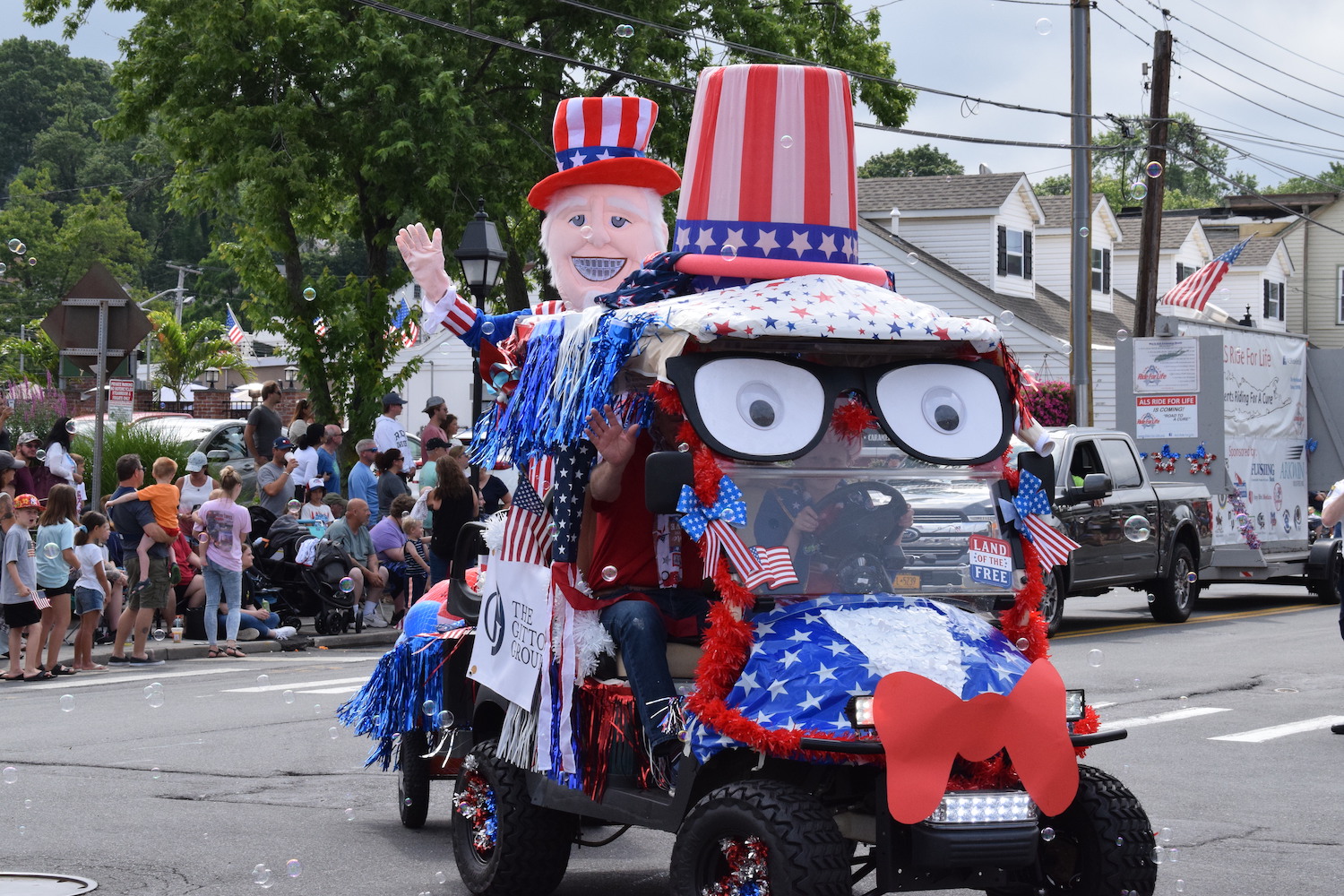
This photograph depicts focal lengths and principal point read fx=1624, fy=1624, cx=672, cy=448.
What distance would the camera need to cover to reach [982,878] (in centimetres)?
478

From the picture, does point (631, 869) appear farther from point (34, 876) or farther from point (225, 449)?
point (225, 449)

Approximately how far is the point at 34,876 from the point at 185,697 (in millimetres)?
5995

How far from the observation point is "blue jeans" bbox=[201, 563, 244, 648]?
50.2 ft

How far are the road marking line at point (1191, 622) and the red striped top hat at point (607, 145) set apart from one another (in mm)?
9373

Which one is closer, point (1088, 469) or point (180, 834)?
point (180, 834)

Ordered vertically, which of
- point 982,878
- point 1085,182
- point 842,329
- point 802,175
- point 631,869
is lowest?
point 631,869

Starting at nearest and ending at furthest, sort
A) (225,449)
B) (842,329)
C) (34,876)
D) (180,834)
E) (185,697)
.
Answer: (842,329) < (34,876) < (180,834) < (185,697) < (225,449)

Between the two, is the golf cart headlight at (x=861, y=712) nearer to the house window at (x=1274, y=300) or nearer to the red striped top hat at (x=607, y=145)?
the red striped top hat at (x=607, y=145)

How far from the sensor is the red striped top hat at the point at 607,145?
749cm

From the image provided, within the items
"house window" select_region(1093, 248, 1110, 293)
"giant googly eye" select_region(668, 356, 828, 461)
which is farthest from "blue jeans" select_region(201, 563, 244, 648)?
"house window" select_region(1093, 248, 1110, 293)

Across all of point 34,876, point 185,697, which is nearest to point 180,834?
point 34,876

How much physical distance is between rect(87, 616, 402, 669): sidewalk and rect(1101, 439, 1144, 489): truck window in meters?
7.50

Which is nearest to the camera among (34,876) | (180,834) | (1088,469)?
(34,876)

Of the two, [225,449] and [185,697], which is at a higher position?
[225,449]
